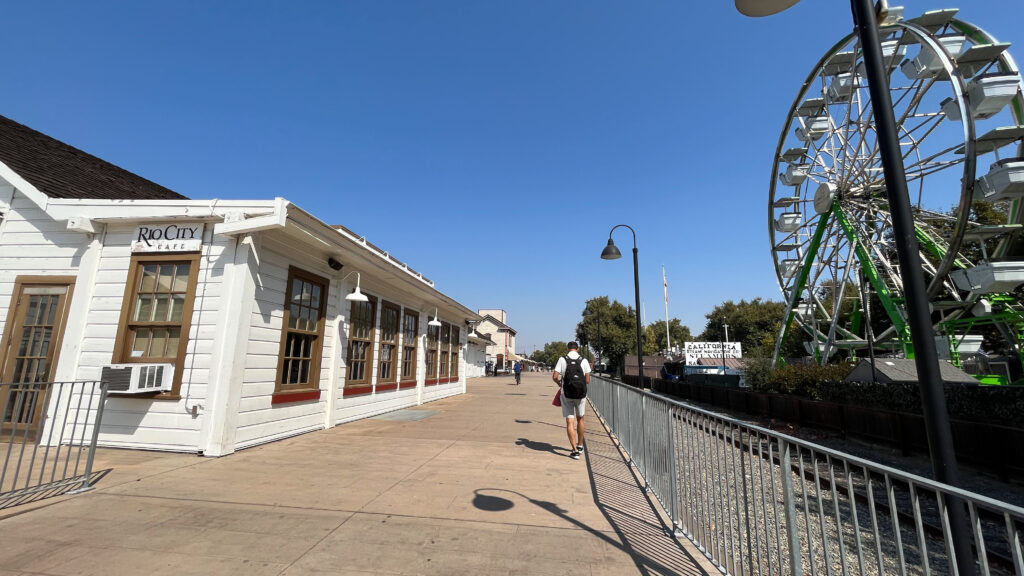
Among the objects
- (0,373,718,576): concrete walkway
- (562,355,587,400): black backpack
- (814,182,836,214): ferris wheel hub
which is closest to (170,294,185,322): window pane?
(0,373,718,576): concrete walkway

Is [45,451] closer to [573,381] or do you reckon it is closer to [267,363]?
[267,363]

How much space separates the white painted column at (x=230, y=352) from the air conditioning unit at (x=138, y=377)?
2.32 feet

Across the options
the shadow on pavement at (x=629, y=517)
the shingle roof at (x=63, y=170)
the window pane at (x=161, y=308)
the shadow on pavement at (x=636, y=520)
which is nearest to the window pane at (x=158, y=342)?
the window pane at (x=161, y=308)

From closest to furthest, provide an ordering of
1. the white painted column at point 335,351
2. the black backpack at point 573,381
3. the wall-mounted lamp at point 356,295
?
the black backpack at point 573,381
the wall-mounted lamp at point 356,295
the white painted column at point 335,351

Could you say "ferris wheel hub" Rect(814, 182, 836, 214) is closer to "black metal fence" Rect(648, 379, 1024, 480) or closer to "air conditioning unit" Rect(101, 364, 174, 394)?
"black metal fence" Rect(648, 379, 1024, 480)

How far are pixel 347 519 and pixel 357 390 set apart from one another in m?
6.09

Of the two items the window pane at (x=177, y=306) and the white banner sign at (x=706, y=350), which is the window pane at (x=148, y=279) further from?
the white banner sign at (x=706, y=350)

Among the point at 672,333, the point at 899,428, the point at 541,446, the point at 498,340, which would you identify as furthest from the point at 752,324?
the point at 541,446

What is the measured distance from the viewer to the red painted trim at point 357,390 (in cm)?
931

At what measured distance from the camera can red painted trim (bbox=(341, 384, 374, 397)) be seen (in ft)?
30.6

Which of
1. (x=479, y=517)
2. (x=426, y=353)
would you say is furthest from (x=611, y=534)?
(x=426, y=353)

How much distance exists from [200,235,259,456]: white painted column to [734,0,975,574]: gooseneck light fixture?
7466mm

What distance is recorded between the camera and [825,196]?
20.4m

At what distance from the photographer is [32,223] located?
281 inches
